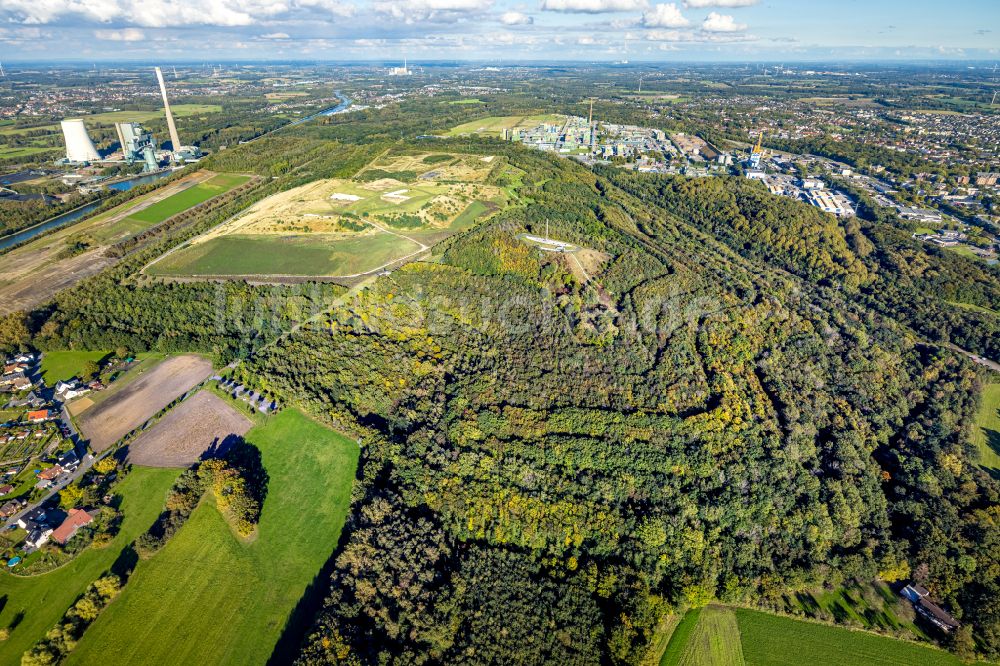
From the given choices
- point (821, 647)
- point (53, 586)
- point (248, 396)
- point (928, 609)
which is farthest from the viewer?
point (248, 396)

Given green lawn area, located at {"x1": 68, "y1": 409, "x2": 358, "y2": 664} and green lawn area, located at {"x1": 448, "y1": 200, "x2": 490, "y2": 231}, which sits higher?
green lawn area, located at {"x1": 448, "y1": 200, "x2": 490, "y2": 231}

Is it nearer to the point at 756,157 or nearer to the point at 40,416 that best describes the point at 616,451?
the point at 40,416

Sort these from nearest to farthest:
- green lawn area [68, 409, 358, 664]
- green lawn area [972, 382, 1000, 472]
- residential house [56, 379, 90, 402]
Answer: green lawn area [68, 409, 358, 664], green lawn area [972, 382, 1000, 472], residential house [56, 379, 90, 402]

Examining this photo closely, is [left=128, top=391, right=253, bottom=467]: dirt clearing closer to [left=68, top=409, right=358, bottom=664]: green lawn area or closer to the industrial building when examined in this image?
[left=68, top=409, right=358, bottom=664]: green lawn area

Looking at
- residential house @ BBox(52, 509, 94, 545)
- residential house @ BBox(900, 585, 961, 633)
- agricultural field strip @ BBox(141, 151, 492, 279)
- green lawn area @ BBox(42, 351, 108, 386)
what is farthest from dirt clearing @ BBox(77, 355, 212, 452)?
residential house @ BBox(900, 585, 961, 633)

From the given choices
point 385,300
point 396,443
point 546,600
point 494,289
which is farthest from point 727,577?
point 385,300

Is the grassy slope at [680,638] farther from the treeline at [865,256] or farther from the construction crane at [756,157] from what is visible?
the construction crane at [756,157]

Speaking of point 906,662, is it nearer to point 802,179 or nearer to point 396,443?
point 396,443

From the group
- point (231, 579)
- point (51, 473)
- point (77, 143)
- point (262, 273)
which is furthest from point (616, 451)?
point (77, 143)
